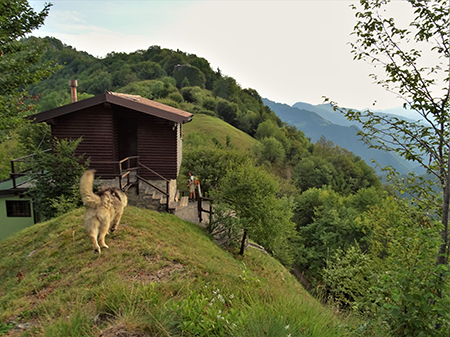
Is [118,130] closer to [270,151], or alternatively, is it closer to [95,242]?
[95,242]

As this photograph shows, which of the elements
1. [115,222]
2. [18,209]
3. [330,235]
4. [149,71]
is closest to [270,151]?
[330,235]

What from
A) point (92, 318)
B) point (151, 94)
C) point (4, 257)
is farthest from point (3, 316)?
point (151, 94)

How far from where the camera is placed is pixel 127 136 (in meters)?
14.8

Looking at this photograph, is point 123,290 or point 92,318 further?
point 123,290

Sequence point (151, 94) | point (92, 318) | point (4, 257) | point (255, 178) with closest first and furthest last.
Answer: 1. point (92, 318)
2. point (4, 257)
3. point (255, 178)
4. point (151, 94)

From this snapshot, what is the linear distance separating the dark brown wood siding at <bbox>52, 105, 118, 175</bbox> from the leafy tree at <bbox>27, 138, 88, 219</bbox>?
1.53 metres

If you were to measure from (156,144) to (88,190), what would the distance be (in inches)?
332

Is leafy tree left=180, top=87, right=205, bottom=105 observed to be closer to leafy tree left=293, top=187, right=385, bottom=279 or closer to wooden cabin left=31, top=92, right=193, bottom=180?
leafy tree left=293, top=187, right=385, bottom=279

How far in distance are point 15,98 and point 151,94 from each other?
64.1 metres

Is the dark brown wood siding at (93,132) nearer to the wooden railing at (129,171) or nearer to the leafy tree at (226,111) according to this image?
the wooden railing at (129,171)

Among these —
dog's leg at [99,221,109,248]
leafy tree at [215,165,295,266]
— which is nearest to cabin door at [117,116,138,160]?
leafy tree at [215,165,295,266]

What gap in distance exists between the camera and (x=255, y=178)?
12.5 m

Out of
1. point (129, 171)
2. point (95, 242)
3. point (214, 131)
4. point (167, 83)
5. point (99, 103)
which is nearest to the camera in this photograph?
point (95, 242)

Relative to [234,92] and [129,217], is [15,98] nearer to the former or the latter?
[129,217]
